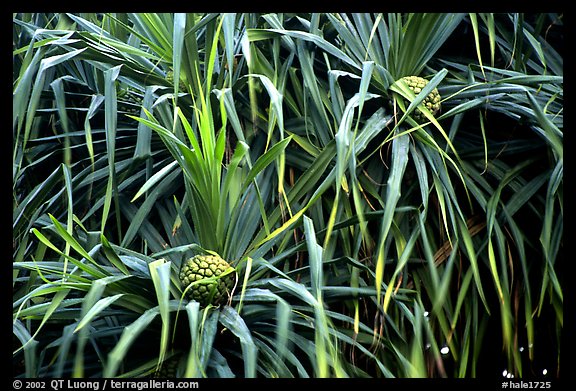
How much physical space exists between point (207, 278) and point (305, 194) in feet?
0.96

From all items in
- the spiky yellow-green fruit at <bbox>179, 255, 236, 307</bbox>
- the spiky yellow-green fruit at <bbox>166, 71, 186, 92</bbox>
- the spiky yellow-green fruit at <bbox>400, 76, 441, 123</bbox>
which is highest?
the spiky yellow-green fruit at <bbox>166, 71, 186, 92</bbox>

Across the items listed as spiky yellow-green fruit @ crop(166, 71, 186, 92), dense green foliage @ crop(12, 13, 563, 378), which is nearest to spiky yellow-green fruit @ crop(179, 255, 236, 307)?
dense green foliage @ crop(12, 13, 563, 378)

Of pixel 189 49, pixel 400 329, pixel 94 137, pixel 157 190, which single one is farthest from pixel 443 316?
pixel 94 137

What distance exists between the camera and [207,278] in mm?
1099

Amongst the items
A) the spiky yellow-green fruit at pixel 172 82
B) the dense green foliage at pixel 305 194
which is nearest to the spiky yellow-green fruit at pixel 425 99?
the dense green foliage at pixel 305 194

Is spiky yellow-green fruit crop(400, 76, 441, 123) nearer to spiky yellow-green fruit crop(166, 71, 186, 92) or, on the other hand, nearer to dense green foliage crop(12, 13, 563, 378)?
dense green foliage crop(12, 13, 563, 378)

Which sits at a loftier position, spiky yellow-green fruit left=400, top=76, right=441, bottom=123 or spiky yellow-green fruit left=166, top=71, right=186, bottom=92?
spiky yellow-green fruit left=166, top=71, right=186, bottom=92

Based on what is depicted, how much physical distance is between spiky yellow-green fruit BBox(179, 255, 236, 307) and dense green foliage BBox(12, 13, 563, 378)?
2 centimetres

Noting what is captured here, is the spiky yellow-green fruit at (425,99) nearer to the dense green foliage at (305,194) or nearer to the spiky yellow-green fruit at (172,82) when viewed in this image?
the dense green foliage at (305,194)

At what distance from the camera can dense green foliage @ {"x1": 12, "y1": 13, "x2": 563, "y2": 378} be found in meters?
1.12

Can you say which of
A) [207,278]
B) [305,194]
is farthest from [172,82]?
[207,278]

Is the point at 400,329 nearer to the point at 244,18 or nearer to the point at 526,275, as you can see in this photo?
the point at 526,275

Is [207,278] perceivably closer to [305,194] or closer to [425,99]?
[305,194]

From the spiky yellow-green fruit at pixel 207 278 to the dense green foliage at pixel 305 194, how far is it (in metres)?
0.02
